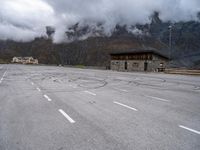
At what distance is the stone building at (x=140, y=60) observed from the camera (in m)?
59.8

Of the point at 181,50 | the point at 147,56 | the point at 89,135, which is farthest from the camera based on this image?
the point at 181,50

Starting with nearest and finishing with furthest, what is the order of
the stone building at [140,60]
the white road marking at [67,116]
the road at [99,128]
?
the road at [99,128] < the white road marking at [67,116] < the stone building at [140,60]

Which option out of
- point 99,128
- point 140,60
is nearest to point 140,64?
point 140,60

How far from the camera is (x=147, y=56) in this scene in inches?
2363

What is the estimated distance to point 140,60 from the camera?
6228 centimetres

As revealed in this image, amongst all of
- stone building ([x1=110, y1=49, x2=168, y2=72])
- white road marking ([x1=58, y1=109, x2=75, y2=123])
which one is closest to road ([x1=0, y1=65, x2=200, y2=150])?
white road marking ([x1=58, y1=109, x2=75, y2=123])

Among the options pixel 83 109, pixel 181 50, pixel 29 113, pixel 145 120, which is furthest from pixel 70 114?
pixel 181 50

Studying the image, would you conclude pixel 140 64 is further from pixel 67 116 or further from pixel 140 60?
pixel 67 116

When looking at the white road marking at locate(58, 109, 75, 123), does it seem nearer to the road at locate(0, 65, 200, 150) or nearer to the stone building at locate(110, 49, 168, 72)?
the road at locate(0, 65, 200, 150)

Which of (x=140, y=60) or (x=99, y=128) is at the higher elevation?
(x=140, y=60)

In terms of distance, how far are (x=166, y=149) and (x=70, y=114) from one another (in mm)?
4128

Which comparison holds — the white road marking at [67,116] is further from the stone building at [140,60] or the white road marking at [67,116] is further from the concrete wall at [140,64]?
the concrete wall at [140,64]

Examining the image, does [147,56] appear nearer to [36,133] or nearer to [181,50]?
[36,133]

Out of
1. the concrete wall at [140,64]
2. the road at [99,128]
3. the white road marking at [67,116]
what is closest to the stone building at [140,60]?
the concrete wall at [140,64]
